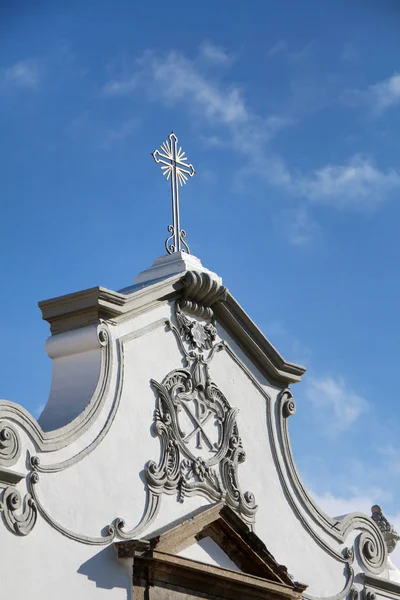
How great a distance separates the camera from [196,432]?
1394 cm

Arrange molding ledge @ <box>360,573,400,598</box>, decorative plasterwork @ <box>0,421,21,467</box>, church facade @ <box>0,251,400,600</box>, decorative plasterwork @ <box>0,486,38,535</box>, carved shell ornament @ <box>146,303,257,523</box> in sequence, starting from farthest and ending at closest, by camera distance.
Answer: molding ledge @ <box>360,573,400,598</box> → carved shell ornament @ <box>146,303,257,523</box> → church facade @ <box>0,251,400,600</box> → decorative plasterwork @ <box>0,421,21,467</box> → decorative plasterwork @ <box>0,486,38,535</box>

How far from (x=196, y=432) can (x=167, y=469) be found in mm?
687

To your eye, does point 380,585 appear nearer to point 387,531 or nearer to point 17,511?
point 387,531

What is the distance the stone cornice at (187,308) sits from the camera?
13219 millimetres

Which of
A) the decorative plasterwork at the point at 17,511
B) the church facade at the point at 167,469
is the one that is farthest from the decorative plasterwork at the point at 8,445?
the decorative plasterwork at the point at 17,511

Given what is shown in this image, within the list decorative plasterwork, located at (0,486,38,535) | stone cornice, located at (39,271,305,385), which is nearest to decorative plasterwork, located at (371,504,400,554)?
stone cornice, located at (39,271,305,385)

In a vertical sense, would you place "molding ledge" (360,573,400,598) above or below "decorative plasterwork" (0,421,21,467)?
above

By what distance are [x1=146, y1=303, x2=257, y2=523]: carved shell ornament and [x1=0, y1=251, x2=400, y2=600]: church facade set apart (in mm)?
16

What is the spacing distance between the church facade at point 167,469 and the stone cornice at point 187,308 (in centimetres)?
1

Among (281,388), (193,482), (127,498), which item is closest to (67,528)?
(127,498)

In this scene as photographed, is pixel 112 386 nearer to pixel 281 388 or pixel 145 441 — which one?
pixel 145 441

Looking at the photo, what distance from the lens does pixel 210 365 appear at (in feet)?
47.7

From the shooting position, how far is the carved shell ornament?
13484 millimetres

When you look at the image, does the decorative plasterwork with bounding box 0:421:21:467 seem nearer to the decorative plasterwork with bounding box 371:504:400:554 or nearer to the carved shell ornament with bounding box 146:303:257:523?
the carved shell ornament with bounding box 146:303:257:523
